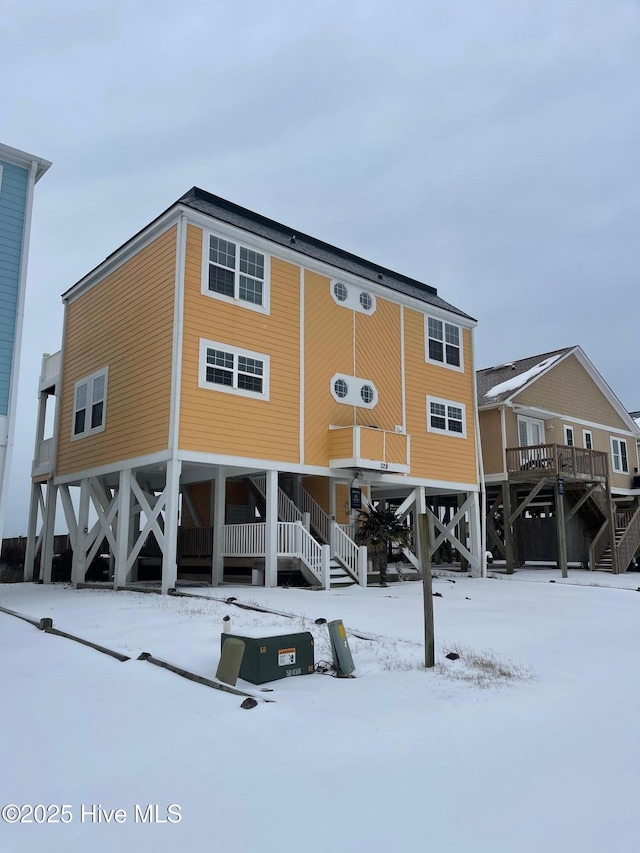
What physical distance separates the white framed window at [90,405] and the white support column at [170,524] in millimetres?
4554

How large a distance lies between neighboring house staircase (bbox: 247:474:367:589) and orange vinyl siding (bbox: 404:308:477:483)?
10.7 feet

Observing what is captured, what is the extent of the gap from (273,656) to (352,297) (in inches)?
575

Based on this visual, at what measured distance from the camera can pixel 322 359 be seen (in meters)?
19.2

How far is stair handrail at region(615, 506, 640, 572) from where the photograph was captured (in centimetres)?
2652

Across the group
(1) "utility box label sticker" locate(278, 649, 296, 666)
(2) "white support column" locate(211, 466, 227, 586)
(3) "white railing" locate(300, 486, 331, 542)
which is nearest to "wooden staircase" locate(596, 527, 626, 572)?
(3) "white railing" locate(300, 486, 331, 542)

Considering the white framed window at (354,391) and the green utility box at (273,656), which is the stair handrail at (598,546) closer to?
the white framed window at (354,391)

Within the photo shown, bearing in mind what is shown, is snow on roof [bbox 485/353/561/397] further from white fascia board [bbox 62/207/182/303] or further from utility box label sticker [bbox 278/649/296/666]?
utility box label sticker [bbox 278/649/296/666]

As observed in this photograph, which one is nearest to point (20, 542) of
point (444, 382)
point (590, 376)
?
point (444, 382)

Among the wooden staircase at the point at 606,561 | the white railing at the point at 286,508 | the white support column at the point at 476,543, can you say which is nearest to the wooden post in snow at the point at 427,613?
the white railing at the point at 286,508

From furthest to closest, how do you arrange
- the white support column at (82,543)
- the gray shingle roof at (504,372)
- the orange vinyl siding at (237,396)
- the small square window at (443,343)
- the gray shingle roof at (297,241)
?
the gray shingle roof at (504,372), the small square window at (443,343), the white support column at (82,543), the gray shingle roof at (297,241), the orange vinyl siding at (237,396)

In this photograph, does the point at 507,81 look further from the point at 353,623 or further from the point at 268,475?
the point at 353,623

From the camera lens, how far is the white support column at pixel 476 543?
22859 mm

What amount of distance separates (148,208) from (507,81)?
5960cm

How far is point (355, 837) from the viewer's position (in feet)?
12.6
